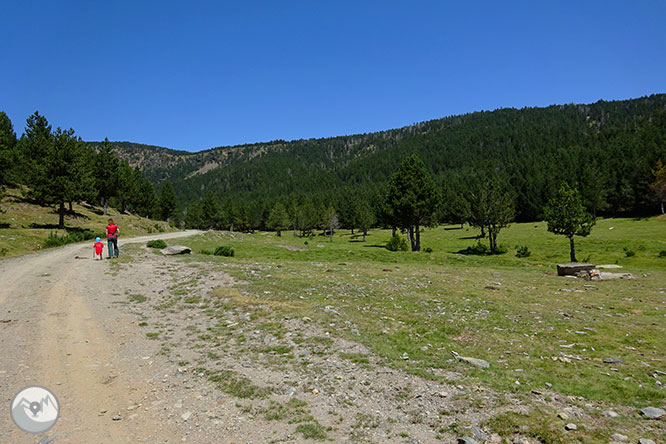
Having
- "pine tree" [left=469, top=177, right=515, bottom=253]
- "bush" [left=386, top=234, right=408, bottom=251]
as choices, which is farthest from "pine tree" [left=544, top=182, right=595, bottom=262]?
"bush" [left=386, top=234, right=408, bottom=251]

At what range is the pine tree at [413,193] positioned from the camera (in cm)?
5047

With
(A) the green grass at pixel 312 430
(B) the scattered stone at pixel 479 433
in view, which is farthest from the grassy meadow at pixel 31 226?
(B) the scattered stone at pixel 479 433

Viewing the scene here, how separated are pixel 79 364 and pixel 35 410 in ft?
6.59

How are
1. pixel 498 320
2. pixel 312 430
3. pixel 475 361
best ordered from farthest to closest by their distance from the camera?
pixel 498 320 → pixel 475 361 → pixel 312 430

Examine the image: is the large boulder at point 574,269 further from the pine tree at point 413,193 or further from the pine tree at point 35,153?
the pine tree at point 35,153

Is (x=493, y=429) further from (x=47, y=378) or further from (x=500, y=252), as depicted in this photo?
(x=500, y=252)

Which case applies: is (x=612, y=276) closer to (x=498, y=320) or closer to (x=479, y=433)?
(x=498, y=320)

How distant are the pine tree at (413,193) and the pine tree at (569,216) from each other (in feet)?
50.1

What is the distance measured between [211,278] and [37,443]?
48.7 feet

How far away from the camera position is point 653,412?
20.9ft

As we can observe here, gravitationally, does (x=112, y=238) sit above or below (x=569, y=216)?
below

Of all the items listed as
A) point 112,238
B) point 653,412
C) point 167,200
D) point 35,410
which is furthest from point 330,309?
point 167,200

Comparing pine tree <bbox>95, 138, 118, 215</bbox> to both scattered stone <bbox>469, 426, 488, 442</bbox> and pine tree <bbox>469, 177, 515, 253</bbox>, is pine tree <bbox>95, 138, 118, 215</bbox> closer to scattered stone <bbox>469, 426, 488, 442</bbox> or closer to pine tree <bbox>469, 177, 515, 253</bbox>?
pine tree <bbox>469, 177, 515, 253</bbox>

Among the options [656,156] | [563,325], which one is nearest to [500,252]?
[563,325]
